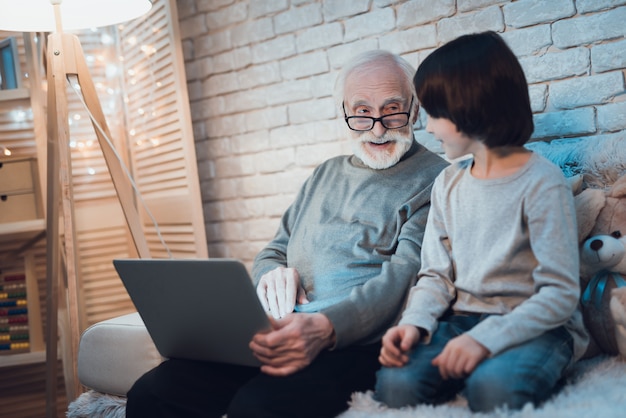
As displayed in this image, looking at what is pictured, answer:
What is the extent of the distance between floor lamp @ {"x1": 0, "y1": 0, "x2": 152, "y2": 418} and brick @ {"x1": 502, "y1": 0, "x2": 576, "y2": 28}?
3.58ft

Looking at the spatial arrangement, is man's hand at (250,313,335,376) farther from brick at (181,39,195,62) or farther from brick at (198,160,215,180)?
brick at (181,39,195,62)

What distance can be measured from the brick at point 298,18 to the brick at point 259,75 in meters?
0.13

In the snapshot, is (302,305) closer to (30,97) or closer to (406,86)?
(406,86)

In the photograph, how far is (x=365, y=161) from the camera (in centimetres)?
166

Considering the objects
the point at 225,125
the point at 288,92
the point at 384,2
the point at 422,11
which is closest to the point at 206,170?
the point at 225,125

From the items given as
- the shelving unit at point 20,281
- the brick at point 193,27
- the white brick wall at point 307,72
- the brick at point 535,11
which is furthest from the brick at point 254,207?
the brick at point 535,11

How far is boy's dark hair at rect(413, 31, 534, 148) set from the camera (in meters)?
1.17

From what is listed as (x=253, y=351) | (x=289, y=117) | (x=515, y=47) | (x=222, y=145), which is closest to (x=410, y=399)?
(x=253, y=351)

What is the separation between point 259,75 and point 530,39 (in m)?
1.04

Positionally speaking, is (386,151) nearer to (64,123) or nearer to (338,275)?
(338,275)

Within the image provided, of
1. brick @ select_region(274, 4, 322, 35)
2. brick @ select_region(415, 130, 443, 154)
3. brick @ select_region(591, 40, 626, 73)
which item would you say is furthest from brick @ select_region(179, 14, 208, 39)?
brick @ select_region(591, 40, 626, 73)

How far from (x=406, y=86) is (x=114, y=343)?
961mm

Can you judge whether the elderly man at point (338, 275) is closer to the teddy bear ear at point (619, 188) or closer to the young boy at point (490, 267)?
the young boy at point (490, 267)

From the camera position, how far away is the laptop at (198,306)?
1.18 meters
